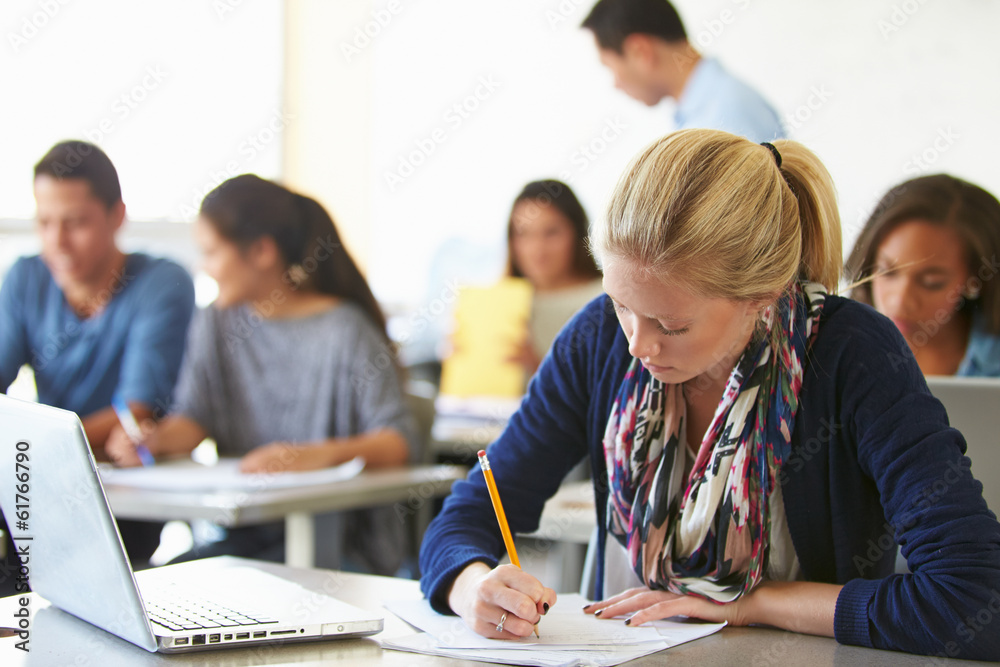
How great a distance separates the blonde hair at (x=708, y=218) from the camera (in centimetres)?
95

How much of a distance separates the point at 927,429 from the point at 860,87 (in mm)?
3089

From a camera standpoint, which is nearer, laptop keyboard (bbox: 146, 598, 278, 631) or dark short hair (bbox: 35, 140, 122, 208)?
laptop keyboard (bbox: 146, 598, 278, 631)

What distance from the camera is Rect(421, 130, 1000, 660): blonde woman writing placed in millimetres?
926

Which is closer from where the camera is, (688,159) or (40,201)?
(688,159)

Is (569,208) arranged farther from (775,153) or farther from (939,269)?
(775,153)

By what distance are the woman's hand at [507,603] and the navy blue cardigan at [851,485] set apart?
0.09m

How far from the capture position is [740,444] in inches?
41.4

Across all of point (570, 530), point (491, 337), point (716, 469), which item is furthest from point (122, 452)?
point (716, 469)

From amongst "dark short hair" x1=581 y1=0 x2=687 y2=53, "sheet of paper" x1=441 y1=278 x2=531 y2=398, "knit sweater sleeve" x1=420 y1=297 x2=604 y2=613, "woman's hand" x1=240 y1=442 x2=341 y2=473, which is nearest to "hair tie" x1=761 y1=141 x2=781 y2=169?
"knit sweater sleeve" x1=420 y1=297 x2=604 y2=613

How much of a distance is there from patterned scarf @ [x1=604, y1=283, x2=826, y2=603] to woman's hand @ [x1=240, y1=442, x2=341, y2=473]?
110 centimetres

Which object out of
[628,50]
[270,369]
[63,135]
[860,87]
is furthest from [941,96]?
[63,135]

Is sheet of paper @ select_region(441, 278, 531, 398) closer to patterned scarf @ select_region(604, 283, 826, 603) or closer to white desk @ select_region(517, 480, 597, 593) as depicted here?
white desk @ select_region(517, 480, 597, 593)

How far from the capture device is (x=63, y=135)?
3.40m

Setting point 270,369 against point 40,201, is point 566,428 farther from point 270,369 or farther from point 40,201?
point 40,201
